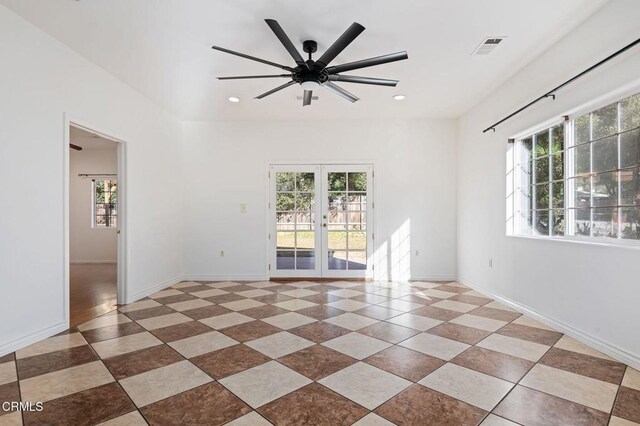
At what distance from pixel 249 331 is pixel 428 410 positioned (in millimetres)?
1850

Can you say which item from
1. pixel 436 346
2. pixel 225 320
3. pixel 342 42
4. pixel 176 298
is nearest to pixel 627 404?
pixel 436 346

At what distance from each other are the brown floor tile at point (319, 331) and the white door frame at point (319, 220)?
7.87ft

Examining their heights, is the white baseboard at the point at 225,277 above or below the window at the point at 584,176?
below

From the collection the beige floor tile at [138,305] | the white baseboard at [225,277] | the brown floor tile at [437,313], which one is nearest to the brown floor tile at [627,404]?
the brown floor tile at [437,313]

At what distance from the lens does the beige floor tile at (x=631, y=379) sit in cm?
217

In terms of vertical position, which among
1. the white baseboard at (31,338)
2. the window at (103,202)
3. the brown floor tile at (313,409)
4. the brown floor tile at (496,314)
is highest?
the window at (103,202)

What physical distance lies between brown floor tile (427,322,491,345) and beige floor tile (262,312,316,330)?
127cm

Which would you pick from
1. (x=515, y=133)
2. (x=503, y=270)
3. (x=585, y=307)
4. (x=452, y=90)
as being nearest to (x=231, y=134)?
(x=452, y=90)

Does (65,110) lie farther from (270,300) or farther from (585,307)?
(585,307)

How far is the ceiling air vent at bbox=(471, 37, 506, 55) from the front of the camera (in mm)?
3119

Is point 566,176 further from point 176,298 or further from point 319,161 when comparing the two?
point 176,298

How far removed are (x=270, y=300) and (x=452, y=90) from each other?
3.72 m

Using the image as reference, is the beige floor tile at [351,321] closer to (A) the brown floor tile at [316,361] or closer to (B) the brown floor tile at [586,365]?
(A) the brown floor tile at [316,361]

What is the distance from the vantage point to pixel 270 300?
14.5 feet
